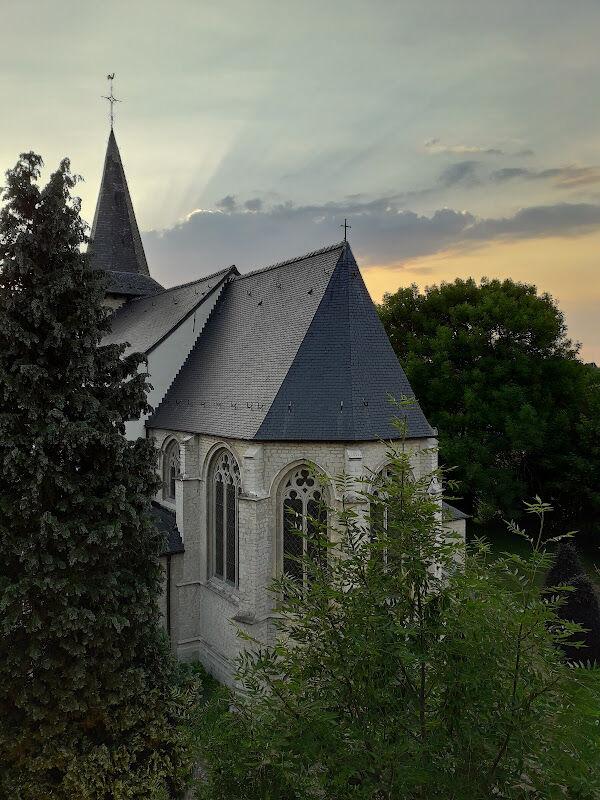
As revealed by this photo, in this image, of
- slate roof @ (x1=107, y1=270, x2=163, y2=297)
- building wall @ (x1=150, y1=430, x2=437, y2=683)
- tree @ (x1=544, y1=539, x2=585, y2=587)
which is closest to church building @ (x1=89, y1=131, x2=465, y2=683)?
building wall @ (x1=150, y1=430, x2=437, y2=683)

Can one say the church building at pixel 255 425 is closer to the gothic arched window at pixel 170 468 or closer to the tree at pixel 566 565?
the gothic arched window at pixel 170 468

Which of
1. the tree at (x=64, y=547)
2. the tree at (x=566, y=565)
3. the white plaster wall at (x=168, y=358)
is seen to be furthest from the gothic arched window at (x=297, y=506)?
the tree at (x=566, y=565)

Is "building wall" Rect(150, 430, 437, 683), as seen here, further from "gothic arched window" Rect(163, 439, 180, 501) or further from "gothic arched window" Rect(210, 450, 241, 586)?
"gothic arched window" Rect(163, 439, 180, 501)

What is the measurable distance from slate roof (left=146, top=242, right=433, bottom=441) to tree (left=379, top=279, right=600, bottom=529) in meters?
10.7

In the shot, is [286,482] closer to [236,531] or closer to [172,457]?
[236,531]

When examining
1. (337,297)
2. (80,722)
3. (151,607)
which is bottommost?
(80,722)

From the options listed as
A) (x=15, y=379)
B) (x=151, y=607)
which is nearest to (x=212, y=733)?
(x=151, y=607)

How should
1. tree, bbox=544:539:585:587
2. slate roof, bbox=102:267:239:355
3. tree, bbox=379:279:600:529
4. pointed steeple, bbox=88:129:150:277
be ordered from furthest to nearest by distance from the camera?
pointed steeple, bbox=88:129:150:277 < tree, bbox=379:279:600:529 < slate roof, bbox=102:267:239:355 < tree, bbox=544:539:585:587

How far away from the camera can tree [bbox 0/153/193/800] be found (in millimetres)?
7797

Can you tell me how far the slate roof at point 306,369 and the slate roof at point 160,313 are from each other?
2482mm

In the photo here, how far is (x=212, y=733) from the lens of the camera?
17.0ft

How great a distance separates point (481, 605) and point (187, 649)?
39.6ft

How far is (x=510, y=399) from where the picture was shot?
22.8 m

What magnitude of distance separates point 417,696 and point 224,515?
957 centimetres
